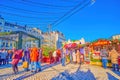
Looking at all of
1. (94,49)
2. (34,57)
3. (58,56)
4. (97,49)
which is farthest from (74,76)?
(58,56)

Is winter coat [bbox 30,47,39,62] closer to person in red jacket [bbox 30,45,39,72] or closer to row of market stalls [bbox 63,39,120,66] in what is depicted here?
person in red jacket [bbox 30,45,39,72]

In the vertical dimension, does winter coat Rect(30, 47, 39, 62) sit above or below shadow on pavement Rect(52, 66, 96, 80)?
above

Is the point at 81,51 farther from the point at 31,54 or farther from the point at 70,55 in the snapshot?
the point at 31,54

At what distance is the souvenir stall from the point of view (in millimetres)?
19859

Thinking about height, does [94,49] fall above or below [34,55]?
above

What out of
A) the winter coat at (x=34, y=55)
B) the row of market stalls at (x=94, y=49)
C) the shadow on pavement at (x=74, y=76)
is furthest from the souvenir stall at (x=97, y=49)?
the winter coat at (x=34, y=55)

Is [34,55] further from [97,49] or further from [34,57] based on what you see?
[97,49]

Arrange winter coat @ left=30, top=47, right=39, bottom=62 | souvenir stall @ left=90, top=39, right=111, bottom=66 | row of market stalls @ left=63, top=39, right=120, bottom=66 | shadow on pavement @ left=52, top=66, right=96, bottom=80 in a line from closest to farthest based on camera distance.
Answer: shadow on pavement @ left=52, top=66, right=96, bottom=80, winter coat @ left=30, top=47, right=39, bottom=62, row of market stalls @ left=63, top=39, right=120, bottom=66, souvenir stall @ left=90, top=39, right=111, bottom=66

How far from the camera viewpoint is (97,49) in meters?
21.2

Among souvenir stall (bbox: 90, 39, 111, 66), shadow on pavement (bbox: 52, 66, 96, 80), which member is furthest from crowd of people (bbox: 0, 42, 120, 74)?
shadow on pavement (bbox: 52, 66, 96, 80)

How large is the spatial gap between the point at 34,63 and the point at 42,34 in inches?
2620

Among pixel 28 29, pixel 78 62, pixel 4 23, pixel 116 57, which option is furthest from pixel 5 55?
pixel 28 29

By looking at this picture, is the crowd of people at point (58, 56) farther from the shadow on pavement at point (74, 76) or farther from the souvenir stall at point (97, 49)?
the shadow on pavement at point (74, 76)

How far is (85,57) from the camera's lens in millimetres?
23391
